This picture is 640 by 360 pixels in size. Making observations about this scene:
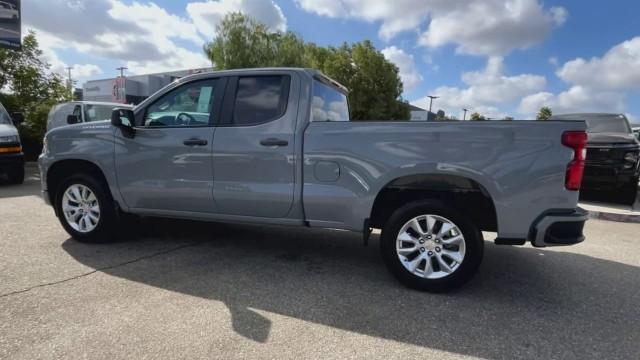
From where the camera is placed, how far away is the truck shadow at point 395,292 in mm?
2633

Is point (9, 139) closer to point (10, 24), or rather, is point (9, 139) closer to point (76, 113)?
point (76, 113)

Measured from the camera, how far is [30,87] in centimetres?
1369

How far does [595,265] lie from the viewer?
421cm

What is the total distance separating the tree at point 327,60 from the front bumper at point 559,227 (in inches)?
763

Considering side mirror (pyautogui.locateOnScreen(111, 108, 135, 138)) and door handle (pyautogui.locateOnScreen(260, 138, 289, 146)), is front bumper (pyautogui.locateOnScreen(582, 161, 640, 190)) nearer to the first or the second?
door handle (pyautogui.locateOnScreen(260, 138, 289, 146))

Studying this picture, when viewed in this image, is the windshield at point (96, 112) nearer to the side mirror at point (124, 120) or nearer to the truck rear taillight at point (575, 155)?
the side mirror at point (124, 120)

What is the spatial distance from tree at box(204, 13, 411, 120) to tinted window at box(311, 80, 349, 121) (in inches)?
681

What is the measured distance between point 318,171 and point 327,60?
81.8 ft

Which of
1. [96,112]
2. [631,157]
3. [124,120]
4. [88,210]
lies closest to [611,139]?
[631,157]

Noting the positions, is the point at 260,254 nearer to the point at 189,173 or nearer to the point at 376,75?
the point at 189,173

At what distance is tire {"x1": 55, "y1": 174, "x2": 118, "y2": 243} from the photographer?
14.1 feet

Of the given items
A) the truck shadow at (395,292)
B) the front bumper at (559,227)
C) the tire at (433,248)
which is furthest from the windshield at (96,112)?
the front bumper at (559,227)

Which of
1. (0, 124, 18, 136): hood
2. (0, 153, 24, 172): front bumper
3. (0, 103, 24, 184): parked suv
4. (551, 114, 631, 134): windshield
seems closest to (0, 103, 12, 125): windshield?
(0, 103, 24, 184): parked suv

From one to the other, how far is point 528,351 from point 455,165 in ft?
4.58
